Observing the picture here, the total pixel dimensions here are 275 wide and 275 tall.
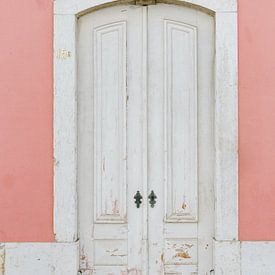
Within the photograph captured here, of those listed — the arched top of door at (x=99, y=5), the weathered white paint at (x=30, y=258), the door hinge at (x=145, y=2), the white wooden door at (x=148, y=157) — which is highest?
the door hinge at (x=145, y=2)

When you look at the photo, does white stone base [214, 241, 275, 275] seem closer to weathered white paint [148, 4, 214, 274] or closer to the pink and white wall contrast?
the pink and white wall contrast

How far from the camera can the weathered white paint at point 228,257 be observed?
4.71 metres

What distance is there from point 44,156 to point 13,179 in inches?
14.1

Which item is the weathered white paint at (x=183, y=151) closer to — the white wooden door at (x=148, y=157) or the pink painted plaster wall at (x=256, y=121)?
the white wooden door at (x=148, y=157)

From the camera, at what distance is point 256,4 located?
4.78m

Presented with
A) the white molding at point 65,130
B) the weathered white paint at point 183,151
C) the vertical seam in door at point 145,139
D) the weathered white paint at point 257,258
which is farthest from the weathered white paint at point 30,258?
the weathered white paint at point 257,258

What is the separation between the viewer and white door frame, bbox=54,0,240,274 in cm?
474

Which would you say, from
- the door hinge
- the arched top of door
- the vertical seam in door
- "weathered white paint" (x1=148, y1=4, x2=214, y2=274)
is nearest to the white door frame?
the arched top of door

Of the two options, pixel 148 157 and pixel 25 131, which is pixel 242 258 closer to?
pixel 148 157

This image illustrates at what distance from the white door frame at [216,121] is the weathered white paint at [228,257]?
0.12 feet

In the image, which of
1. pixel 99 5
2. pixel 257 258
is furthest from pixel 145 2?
pixel 257 258

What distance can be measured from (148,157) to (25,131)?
118 centimetres

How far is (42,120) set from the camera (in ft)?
15.7

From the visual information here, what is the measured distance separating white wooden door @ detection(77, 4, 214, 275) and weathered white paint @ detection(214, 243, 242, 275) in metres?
0.19
